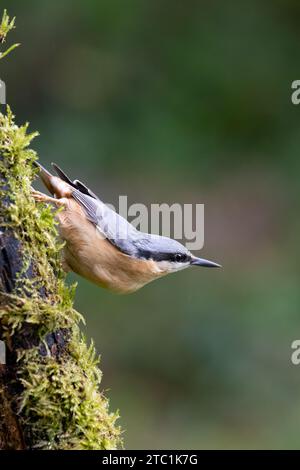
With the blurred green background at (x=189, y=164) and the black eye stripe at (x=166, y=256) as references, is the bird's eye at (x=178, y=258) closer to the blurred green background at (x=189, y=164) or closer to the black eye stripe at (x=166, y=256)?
the black eye stripe at (x=166, y=256)

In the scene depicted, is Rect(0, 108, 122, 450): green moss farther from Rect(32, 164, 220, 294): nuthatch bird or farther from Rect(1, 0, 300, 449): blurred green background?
Rect(1, 0, 300, 449): blurred green background

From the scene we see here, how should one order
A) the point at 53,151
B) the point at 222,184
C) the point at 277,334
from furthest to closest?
1. the point at 222,184
2. the point at 53,151
3. the point at 277,334

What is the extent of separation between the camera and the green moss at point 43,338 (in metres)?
2.32

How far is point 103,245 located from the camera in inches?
147

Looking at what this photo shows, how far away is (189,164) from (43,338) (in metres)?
6.28

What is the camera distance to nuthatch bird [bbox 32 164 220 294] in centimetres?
369

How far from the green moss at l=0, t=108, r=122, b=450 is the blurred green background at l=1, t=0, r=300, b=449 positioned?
408 cm

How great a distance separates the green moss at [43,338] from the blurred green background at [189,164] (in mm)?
4083

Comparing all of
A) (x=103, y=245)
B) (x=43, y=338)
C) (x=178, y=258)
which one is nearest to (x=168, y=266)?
(x=178, y=258)

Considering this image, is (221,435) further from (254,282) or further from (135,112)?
(135,112)

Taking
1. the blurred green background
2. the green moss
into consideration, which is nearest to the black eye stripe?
the green moss
